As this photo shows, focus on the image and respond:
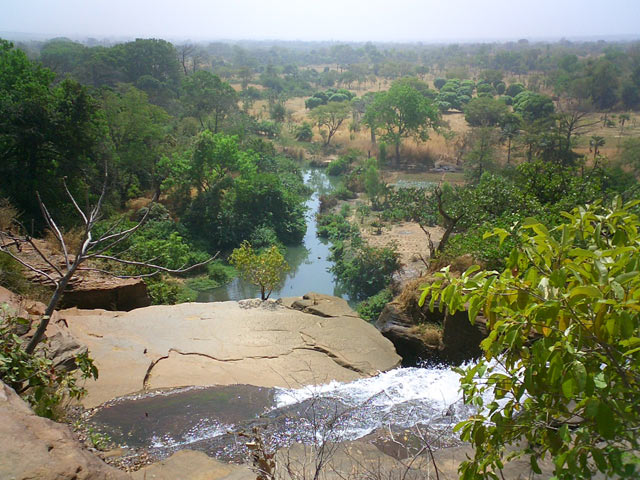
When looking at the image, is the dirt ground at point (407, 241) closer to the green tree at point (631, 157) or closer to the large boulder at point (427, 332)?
the large boulder at point (427, 332)

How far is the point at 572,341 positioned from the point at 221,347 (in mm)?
7522

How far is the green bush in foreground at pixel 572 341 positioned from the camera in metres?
2.12

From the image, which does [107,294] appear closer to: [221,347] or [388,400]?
[221,347]

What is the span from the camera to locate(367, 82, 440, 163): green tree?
32875mm

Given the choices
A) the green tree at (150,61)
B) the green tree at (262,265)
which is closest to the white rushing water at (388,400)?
the green tree at (262,265)

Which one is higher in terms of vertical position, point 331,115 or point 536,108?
point 536,108

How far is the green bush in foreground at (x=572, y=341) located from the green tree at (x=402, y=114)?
31438mm

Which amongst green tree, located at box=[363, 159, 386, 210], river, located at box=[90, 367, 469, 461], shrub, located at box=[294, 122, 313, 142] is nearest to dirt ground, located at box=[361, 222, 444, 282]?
green tree, located at box=[363, 159, 386, 210]

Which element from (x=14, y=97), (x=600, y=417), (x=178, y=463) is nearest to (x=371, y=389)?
(x=178, y=463)

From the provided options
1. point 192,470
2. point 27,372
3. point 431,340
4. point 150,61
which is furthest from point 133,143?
point 150,61

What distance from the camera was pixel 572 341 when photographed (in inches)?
96.1

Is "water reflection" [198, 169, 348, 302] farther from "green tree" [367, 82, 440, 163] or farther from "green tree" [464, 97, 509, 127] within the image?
"green tree" [464, 97, 509, 127]

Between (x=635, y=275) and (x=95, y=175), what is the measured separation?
1865cm

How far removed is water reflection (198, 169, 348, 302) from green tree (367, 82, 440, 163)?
11.6m
